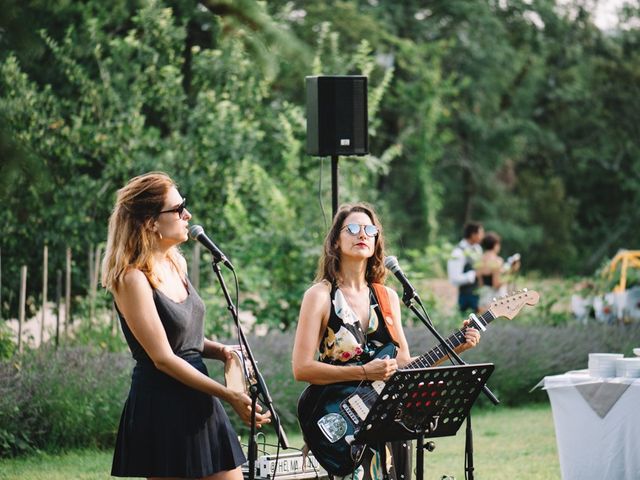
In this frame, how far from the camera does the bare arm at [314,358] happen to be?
5.06 m

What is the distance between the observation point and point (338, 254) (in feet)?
17.9

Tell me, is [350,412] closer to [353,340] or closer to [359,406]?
[359,406]

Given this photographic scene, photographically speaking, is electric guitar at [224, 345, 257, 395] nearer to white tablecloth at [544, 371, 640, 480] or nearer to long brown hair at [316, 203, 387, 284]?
long brown hair at [316, 203, 387, 284]

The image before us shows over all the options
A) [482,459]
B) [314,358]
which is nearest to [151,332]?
[314,358]

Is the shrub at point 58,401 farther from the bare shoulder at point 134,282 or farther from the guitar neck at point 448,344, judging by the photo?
the bare shoulder at point 134,282

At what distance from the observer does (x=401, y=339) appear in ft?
17.8

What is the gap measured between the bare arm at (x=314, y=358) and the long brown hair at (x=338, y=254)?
13 cm

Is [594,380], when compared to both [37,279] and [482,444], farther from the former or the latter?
[37,279]

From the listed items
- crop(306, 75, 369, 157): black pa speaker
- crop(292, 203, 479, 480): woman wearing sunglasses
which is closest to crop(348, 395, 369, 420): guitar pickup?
crop(292, 203, 479, 480): woman wearing sunglasses

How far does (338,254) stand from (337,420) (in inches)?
30.2

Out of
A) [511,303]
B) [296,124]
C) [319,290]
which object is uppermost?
[296,124]

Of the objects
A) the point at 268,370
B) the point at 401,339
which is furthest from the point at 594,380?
the point at 268,370

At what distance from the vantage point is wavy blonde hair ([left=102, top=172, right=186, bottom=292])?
4.57 meters

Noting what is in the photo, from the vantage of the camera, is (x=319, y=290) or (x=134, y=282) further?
(x=319, y=290)
